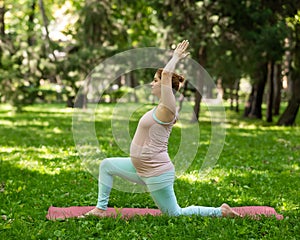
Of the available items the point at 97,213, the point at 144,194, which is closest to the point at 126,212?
the point at 97,213

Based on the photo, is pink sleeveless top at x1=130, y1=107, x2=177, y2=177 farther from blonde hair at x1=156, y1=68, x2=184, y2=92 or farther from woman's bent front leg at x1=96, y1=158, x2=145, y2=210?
blonde hair at x1=156, y1=68, x2=184, y2=92

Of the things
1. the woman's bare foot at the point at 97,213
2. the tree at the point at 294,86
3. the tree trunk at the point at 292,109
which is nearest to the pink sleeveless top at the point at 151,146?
the woman's bare foot at the point at 97,213

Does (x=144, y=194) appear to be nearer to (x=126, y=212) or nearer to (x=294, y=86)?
(x=126, y=212)

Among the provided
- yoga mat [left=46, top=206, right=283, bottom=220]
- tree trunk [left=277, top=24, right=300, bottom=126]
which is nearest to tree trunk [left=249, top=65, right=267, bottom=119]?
tree trunk [left=277, top=24, right=300, bottom=126]

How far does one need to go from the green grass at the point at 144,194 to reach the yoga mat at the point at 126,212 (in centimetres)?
15

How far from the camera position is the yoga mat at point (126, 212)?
18.4ft

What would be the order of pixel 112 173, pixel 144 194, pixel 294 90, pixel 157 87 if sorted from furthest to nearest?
1. pixel 294 90
2. pixel 144 194
3. pixel 112 173
4. pixel 157 87

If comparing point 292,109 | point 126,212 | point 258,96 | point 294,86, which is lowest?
point 126,212

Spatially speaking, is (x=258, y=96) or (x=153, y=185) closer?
(x=153, y=185)

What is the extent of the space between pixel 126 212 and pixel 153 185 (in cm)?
90

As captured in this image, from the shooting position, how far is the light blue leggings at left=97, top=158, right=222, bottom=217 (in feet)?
17.0

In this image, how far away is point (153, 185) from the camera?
17.0 ft

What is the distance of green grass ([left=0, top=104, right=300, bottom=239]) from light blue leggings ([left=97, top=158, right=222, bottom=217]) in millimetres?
180

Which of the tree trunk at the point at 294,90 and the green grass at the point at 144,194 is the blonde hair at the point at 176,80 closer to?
the green grass at the point at 144,194
